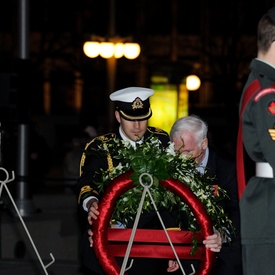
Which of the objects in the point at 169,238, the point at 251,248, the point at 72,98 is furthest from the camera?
the point at 72,98

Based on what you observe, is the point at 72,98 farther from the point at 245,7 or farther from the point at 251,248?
the point at 251,248

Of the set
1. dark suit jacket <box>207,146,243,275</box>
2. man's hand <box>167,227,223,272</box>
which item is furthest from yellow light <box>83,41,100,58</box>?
man's hand <box>167,227,223,272</box>

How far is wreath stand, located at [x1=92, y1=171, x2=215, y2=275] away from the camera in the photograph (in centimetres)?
514

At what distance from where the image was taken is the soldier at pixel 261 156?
4.23 meters

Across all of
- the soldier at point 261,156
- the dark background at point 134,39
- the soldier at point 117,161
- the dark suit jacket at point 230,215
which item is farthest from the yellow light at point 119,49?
the soldier at point 261,156

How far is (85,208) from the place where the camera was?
5.61 meters

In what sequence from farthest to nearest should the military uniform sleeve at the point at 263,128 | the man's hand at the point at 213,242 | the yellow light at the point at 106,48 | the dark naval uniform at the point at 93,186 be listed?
the yellow light at the point at 106,48 → the dark naval uniform at the point at 93,186 → the man's hand at the point at 213,242 → the military uniform sleeve at the point at 263,128

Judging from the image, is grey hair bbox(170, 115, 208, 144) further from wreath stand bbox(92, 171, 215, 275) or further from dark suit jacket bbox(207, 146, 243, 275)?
wreath stand bbox(92, 171, 215, 275)

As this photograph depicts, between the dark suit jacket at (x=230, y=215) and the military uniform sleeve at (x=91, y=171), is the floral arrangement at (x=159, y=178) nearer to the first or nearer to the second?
the military uniform sleeve at (x=91, y=171)

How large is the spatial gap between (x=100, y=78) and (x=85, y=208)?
135 ft

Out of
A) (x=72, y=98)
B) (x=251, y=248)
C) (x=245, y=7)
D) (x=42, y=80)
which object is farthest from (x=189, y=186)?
(x=72, y=98)

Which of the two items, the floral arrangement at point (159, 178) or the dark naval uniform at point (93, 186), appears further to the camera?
the dark naval uniform at point (93, 186)

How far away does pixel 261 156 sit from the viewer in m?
4.29

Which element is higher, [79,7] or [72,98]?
[79,7]
